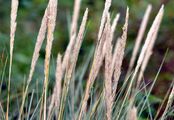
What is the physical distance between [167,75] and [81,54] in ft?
2.13

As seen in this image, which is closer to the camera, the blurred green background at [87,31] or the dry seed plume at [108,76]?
the dry seed plume at [108,76]

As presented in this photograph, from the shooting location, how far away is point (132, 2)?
2.69 meters

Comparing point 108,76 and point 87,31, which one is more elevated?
point 87,31

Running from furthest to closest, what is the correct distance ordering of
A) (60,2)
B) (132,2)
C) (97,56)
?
1. (60,2)
2. (132,2)
3. (97,56)

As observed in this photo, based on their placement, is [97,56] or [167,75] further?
[167,75]

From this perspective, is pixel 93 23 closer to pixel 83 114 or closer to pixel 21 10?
pixel 21 10

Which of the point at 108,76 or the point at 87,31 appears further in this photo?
the point at 87,31

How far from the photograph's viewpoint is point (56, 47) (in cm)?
285

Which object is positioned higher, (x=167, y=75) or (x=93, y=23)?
(x=93, y=23)

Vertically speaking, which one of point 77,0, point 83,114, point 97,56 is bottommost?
point 83,114

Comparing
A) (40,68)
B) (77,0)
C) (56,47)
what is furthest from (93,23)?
(77,0)

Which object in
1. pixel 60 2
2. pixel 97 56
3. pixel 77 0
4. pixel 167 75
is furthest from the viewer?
pixel 60 2

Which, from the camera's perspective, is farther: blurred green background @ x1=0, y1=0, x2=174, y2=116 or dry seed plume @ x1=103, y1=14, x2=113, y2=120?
blurred green background @ x1=0, y1=0, x2=174, y2=116

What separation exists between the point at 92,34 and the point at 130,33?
22 centimetres
